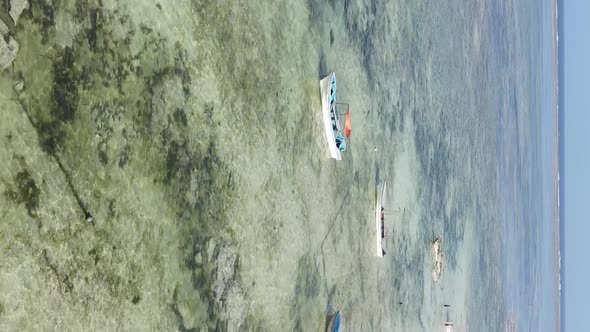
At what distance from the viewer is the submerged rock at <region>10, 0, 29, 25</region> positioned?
0.89 metres

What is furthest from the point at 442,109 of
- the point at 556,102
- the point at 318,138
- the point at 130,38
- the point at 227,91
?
the point at 556,102

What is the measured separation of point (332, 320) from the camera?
1787 millimetres

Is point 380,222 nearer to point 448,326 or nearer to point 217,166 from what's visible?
point 217,166

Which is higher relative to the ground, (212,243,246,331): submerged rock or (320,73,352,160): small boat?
(320,73,352,160): small boat

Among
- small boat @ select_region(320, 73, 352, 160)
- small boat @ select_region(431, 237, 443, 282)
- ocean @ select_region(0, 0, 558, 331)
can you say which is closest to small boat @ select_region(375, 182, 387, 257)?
ocean @ select_region(0, 0, 558, 331)

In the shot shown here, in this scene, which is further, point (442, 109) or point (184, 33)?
point (442, 109)

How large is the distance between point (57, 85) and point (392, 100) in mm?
1589

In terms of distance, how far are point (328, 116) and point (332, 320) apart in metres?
0.53

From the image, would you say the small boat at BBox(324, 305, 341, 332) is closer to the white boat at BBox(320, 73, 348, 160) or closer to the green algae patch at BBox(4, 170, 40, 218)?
the white boat at BBox(320, 73, 348, 160)

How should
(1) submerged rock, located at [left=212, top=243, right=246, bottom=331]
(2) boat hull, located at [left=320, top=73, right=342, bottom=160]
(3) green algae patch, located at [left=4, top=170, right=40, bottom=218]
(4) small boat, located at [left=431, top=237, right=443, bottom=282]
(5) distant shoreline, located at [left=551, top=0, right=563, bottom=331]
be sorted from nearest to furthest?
1. (3) green algae patch, located at [left=4, top=170, right=40, bottom=218]
2. (1) submerged rock, located at [left=212, top=243, right=246, bottom=331]
3. (2) boat hull, located at [left=320, top=73, right=342, bottom=160]
4. (4) small boat, located at [left=431, top=237, right=443, bottom=282]
5. (5) distant shoreline, located at [left=551, top=0, right=563, bottom=331]

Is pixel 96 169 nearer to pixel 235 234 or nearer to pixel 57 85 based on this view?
pixel 57 85

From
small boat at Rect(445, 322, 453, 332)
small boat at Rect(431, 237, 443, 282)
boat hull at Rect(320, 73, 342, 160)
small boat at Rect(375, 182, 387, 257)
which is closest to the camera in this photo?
boat hull at Rect(320, 73, 342, 160)

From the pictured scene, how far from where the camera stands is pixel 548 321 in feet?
24.3

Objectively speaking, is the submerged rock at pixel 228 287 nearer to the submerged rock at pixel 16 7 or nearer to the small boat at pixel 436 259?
the submerged rock at pixel 16 7
